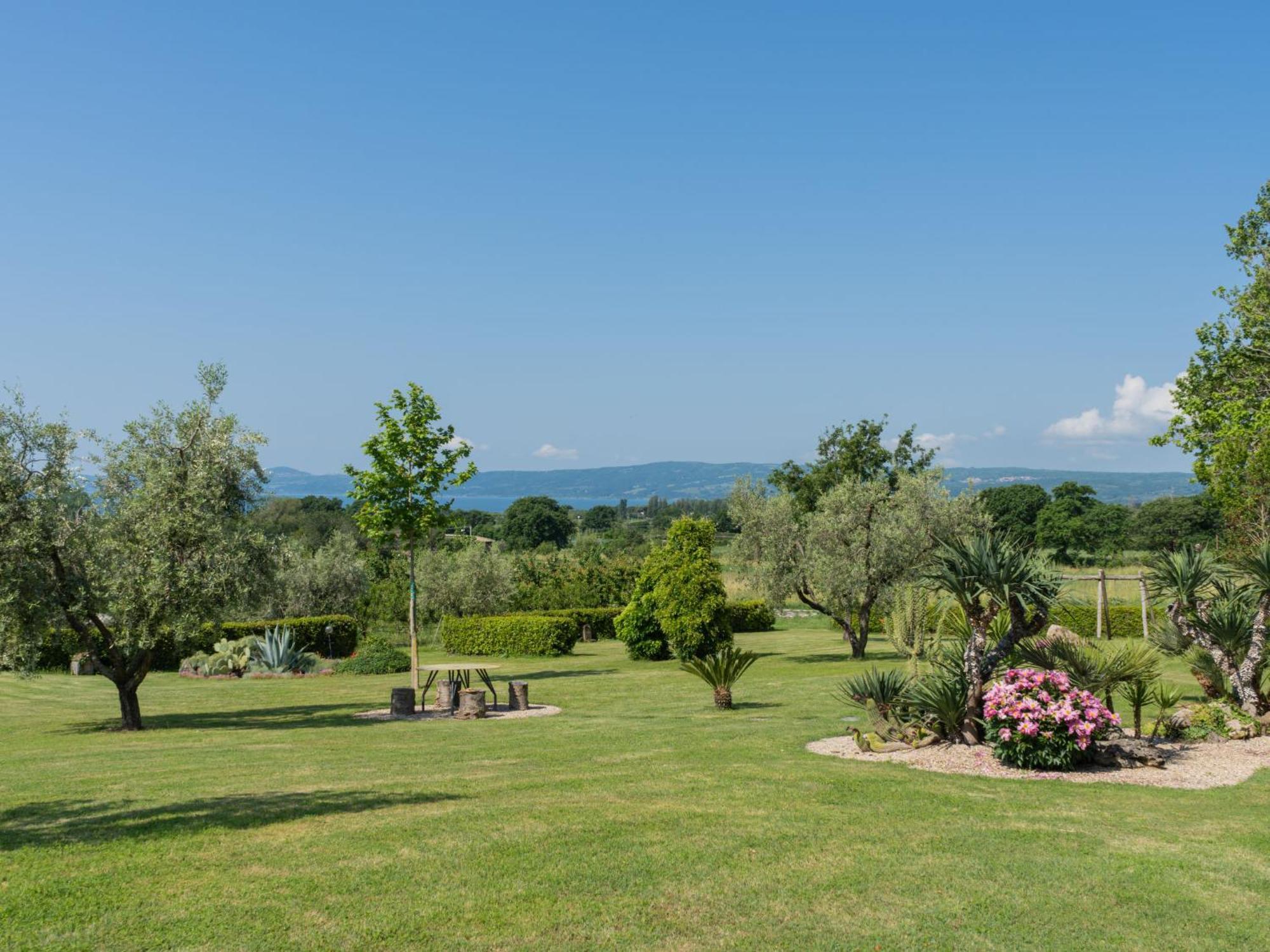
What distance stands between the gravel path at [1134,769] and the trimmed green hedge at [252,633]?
74.1 ft

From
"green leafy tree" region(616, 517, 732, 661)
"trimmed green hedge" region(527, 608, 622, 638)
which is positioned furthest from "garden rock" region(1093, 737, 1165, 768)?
"trimmed green hedge" region(527, 608, 622, 638)

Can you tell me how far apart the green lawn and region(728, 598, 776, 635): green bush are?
32646mm

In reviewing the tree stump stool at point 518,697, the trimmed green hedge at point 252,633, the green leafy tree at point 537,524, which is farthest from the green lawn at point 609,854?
the green leafy tree at point 537,524

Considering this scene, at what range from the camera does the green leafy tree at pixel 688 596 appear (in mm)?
29578

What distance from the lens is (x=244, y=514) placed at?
19.5 meters

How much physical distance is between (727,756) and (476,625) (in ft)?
85.7

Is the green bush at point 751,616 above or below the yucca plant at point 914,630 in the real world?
below

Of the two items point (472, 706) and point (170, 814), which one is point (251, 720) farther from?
point (170, 814)

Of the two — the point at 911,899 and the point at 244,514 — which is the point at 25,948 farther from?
the point at 244,514

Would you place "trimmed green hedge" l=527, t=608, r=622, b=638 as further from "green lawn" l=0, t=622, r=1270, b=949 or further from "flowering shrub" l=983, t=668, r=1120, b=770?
"flowering shrub" l=983, t=668, r=1120, b=770

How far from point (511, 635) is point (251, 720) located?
16.7 metres

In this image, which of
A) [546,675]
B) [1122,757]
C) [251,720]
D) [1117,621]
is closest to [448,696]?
[251,720]

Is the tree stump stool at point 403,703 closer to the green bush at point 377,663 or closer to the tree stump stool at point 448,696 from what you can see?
the tree stump stool at point 448,696

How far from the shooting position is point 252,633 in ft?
115
